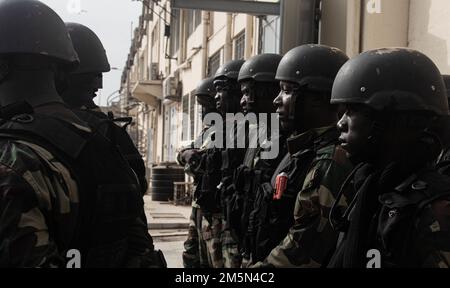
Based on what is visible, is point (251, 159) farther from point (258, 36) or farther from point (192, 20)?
point (192, 20)

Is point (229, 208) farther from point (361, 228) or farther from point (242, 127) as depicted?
point (361, 228)

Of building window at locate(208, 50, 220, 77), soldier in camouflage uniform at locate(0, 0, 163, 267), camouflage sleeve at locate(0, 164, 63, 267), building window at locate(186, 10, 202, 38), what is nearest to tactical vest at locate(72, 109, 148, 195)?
soldier in camouflage uniform at locate(0, 0, 163, 267)

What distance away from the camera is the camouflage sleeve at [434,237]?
1569 mm

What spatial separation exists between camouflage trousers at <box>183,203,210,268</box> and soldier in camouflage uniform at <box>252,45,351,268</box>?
1.65m

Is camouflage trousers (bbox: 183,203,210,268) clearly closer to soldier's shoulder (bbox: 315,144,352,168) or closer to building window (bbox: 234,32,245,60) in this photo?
soldier's shoulder (bbox: 315,144,352,168)

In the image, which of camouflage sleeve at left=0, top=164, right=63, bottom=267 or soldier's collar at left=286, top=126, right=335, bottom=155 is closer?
camouflage sleeve at left=0, top=164, right=63, bottom=267

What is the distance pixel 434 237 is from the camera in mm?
1568

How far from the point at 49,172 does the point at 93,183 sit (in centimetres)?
20

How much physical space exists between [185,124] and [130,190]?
14.4 m

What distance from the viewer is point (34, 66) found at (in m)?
1.81

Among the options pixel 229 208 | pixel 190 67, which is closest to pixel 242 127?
pixel 229 208

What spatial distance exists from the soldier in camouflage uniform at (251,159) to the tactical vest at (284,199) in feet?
0.82

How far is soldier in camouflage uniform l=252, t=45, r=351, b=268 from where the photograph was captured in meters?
2.36

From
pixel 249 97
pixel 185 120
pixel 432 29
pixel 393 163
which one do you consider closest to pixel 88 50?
pixel 249 97
